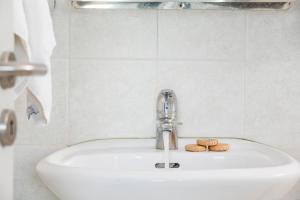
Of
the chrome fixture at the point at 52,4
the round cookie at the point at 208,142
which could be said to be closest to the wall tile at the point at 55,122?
the chrome fixture at the point at 52,4

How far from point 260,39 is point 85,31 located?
1.65 feet

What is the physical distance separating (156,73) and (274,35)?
358 millimetres

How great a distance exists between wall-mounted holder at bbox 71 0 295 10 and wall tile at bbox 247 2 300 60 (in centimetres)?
2

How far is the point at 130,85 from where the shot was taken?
3.82ft

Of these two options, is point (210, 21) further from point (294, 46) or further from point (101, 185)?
point (101, 185)

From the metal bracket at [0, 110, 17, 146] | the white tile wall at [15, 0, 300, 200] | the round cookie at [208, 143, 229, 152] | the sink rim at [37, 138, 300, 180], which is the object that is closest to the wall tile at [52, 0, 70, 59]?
the white tile wall at [15, 0, 300, 200]

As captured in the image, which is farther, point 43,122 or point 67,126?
point 67,126

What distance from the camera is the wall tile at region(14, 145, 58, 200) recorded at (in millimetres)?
1164

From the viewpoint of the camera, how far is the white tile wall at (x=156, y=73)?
1.16 meters

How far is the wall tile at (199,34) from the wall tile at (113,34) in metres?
0.04

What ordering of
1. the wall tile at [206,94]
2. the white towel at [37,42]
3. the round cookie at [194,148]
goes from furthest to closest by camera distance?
the wall tile at [206,94], the round cookie at [194,148], the white towel at [37,42]

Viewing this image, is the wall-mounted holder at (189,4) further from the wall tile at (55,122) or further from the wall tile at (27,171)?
the wall tile at (27,171)

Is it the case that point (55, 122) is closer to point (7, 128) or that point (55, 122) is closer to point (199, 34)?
point (199, 34)

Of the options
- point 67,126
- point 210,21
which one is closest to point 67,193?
point 67,126
